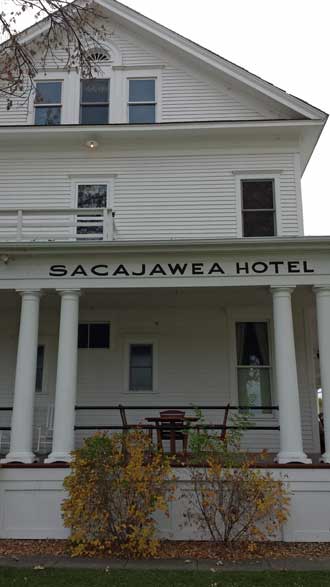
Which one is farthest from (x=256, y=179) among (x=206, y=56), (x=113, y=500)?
(x=113, y=500)

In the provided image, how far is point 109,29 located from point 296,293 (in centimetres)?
792

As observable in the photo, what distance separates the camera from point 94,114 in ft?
42.1

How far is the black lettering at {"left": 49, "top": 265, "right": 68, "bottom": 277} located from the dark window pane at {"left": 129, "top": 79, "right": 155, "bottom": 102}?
5.58 metres

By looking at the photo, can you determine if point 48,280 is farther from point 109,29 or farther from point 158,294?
point 109,29

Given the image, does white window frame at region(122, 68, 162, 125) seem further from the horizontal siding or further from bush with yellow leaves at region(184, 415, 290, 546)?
bush with yellow leaves at region(184, 415, 290, 546)

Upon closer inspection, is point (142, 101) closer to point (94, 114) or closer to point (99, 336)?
point (94, 114)

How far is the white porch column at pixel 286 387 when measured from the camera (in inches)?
331

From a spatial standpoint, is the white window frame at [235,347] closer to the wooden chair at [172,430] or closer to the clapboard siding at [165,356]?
the clapboard siding at [165,356]

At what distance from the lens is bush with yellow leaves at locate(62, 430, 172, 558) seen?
724 cm

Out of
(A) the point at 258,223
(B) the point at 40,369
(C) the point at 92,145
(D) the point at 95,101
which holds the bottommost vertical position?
(B) the point at 40,369

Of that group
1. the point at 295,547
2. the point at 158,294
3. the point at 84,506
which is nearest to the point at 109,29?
the point at 158,294

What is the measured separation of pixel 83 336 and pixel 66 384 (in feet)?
10.8

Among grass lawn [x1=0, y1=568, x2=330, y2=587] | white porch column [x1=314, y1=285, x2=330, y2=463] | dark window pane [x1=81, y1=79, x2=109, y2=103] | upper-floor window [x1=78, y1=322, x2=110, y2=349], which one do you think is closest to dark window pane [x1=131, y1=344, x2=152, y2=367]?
upper-floor window [x1=78, y1=322, x2=110, y2=349]

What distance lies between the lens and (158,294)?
11.3 meters
